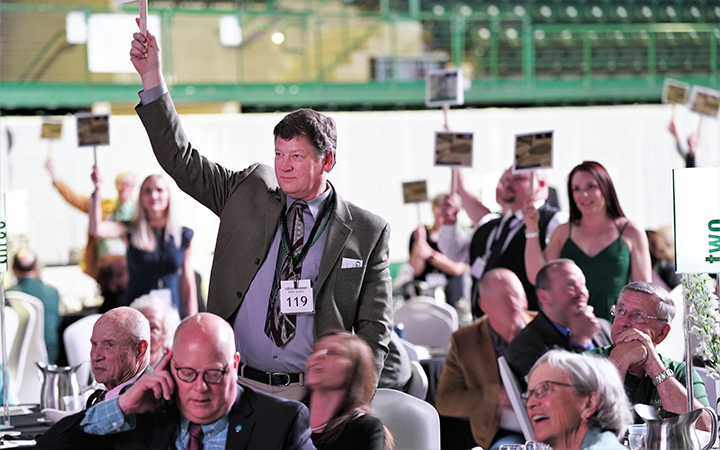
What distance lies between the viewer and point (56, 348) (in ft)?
17.9

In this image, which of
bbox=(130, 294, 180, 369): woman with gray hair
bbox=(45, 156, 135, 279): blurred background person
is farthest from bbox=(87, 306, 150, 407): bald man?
bbox=(45, 156, 135, 279): blurred background person

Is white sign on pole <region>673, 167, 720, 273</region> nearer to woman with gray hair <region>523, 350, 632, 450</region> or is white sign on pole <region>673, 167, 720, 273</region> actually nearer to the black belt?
woman with gray hair <region>523, 350, 632, 450</region>

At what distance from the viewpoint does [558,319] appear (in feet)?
11.3

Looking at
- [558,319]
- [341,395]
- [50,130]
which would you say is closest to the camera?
[341,395]

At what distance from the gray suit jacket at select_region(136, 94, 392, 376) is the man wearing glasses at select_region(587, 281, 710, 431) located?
2.26 ft

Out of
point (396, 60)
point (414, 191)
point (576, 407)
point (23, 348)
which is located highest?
point (396, 60)

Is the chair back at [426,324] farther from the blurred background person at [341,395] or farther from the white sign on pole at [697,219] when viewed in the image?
the blurred background person at [341,395]

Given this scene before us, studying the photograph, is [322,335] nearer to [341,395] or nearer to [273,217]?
[341,395]

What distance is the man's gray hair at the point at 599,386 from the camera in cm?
199

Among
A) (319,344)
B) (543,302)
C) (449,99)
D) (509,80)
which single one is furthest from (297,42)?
(319,344)

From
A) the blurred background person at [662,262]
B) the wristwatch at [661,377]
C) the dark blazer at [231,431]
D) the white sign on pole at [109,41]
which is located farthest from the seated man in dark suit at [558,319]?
the white sign on pole at [109,41]

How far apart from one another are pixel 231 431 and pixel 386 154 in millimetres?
9962

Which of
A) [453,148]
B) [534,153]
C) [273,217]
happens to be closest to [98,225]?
[453,148]

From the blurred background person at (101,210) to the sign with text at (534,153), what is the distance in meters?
2.50
